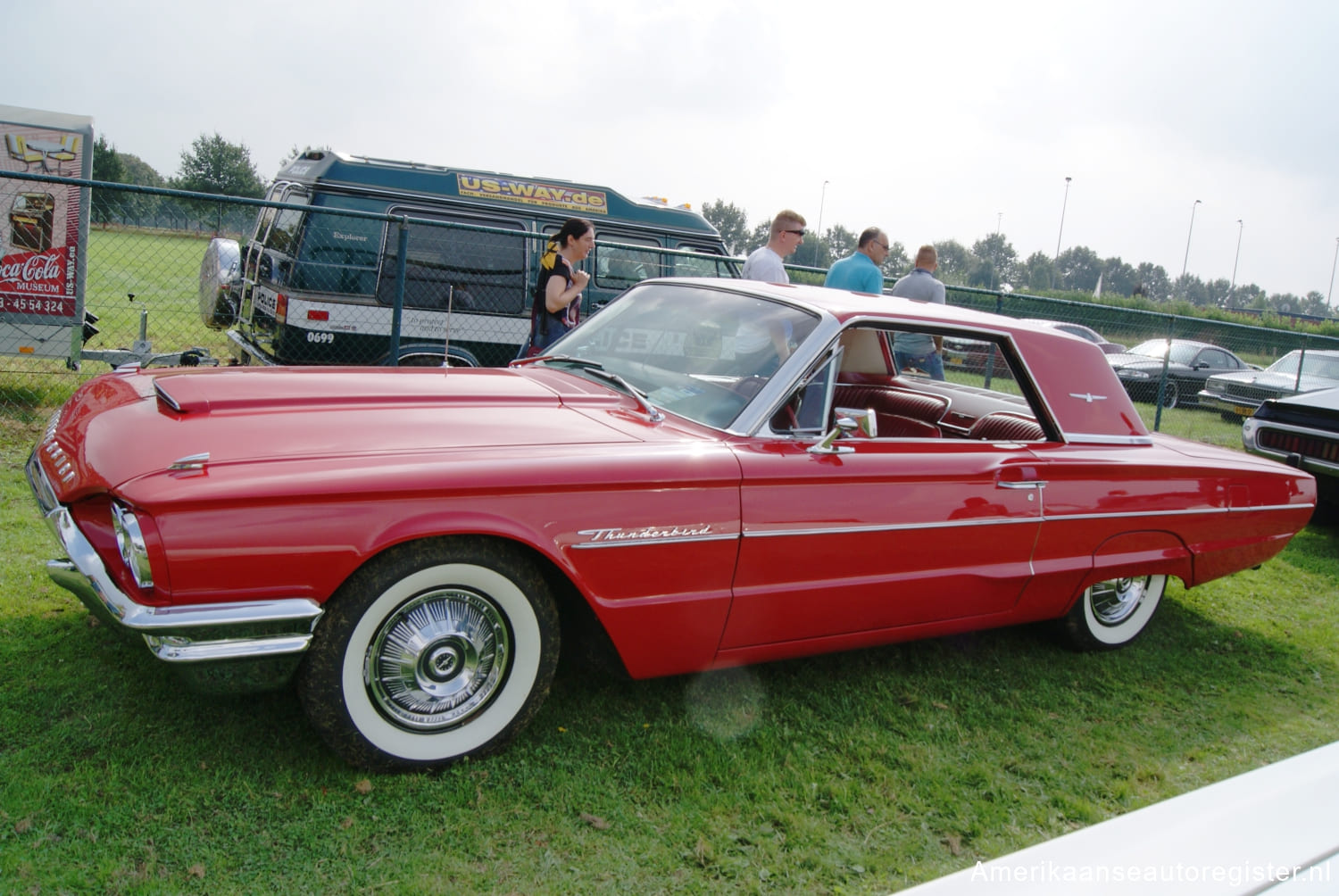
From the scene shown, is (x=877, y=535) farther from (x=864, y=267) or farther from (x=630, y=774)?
(x=864, y=267)

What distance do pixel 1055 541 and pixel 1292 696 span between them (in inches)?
58.7

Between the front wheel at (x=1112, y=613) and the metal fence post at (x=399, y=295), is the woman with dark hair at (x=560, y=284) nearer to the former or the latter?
the metal fence post at (x=399, y=295)

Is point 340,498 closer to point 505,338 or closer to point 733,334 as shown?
point 733,334

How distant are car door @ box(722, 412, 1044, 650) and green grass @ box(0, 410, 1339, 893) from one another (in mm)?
407

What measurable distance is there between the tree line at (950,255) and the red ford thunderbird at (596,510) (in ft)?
11.9

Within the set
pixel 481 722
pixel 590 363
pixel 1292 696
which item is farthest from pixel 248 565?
pixel 1292 696

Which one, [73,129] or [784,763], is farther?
[73,129]

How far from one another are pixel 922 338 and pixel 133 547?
3575mm

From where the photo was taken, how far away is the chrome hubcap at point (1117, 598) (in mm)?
4000

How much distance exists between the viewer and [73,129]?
7172 mm

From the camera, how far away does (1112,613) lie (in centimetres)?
410

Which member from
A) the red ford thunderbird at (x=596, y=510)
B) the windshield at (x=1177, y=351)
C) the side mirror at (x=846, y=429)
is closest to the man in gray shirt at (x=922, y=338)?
the red ford thunderbird at (x=596, y=510)

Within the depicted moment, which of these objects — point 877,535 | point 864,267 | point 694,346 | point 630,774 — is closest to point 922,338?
point 694,346

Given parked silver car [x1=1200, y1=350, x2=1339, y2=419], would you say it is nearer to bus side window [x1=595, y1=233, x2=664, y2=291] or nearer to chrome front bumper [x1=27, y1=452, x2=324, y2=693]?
bus side window [x1=595, y1=233, x2=664, y2=291]
